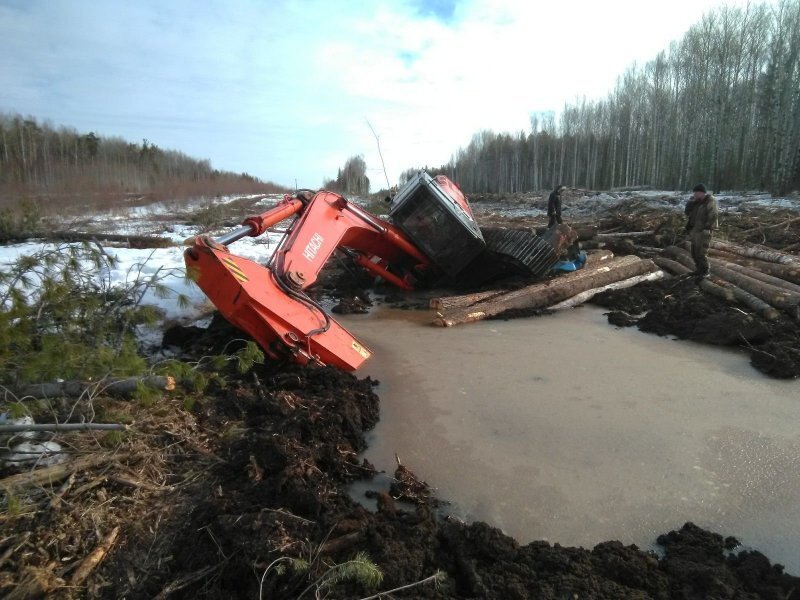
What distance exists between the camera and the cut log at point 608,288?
8091 millimetres

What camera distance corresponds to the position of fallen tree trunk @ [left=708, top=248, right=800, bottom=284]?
7969 millimetres

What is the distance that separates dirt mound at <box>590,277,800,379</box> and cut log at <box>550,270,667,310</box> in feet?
0.53

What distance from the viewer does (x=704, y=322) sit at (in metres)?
6.33

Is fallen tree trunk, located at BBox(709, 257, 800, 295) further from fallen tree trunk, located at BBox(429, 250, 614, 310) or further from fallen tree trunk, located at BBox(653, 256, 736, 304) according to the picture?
fallen tree trunk, located at BBox(429, 250, 614, 310)

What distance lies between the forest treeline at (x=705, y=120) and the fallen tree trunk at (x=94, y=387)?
97.0 ft

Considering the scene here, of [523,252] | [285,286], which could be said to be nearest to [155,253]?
[285,286]

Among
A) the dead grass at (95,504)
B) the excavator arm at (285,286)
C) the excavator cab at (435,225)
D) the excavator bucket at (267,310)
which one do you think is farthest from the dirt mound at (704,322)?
the dead grass at (95,504)

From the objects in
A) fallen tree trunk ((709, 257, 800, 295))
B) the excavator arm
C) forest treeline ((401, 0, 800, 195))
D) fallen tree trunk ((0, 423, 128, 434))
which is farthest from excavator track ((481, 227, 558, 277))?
forest treeline ((401, 0, 800, 195))

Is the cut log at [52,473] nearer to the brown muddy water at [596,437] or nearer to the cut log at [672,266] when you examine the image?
the brown muddy water at [596,437]

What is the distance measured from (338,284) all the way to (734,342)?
632cm

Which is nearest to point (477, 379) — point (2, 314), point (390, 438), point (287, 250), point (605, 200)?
point (390, 438)

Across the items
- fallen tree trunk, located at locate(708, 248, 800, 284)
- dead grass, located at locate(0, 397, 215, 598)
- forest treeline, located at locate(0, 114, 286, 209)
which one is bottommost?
dead grass, located at locate(0, 397, 215, 598)

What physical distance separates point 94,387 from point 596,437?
358 centimetres

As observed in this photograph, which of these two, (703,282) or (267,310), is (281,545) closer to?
(267,310)
